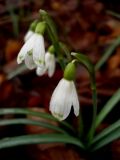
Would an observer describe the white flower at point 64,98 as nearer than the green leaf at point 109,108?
Yes

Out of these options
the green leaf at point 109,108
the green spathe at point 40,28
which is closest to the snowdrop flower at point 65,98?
the green spathe at point 40,28

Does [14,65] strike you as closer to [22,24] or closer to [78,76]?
[78,76]

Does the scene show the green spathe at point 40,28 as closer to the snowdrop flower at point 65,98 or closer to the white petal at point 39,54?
the white petal at point 39,54

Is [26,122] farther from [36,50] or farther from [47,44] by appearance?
[47,44]

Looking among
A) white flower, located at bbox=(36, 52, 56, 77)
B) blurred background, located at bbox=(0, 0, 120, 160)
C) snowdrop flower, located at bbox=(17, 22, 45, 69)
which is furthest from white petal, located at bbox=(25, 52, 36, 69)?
blurred background, located at bbox=(0, 0, 120, 160)

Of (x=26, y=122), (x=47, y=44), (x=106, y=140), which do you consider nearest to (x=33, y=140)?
(x=26, y=122)

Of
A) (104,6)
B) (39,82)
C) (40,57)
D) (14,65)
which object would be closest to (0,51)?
(14,65)
